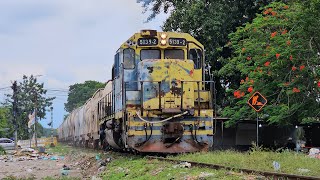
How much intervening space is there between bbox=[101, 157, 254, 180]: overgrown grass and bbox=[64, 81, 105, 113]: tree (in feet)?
276

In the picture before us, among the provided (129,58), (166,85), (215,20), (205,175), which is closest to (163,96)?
(166,85)

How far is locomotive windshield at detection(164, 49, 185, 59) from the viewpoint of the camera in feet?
47.3

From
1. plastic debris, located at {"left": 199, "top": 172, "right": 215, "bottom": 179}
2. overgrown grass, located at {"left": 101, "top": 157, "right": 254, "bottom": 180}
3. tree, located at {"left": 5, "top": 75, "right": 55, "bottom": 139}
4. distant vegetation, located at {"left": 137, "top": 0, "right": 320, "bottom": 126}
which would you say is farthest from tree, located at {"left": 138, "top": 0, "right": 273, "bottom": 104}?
tree, located at {"left": 5, "top": 75, "right": 55, "bottom": 139}

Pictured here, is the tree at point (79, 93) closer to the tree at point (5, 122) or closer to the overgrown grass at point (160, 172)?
the tree at point (5, 122)

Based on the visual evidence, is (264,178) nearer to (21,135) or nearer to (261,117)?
(261,117)

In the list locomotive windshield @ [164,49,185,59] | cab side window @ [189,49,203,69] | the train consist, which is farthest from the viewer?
cab side window @ [189,49,203,69]

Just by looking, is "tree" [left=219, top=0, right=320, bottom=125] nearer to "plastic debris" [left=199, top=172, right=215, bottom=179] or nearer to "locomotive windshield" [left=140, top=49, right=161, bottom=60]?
"locomotive windshield" [left=140, top=49, right=161, bottom=60]

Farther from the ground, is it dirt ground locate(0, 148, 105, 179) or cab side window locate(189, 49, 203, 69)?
cab side window locate(189, 49, 203, 69)

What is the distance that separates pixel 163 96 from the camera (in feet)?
44.4

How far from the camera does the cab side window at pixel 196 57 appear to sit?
1462 centimetres

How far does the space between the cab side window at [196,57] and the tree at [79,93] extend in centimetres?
8100

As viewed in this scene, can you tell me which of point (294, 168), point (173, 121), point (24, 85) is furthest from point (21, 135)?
point (294, 168)

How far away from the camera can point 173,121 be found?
13.3 meters

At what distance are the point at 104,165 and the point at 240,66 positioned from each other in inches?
350
